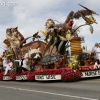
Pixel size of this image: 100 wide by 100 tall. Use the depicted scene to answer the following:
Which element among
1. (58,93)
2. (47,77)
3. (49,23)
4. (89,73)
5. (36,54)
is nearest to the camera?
(58,93)

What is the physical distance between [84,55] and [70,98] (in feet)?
35.7

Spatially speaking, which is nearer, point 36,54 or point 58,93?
point 58,93

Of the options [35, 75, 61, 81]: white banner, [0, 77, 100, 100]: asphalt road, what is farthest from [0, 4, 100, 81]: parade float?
[0, 77, 100, 100]: asphalt road

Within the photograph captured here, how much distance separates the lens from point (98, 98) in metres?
8.29

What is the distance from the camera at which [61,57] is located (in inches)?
742

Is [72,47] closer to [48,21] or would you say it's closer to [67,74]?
[48,21]

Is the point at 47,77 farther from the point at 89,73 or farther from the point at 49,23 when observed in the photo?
the point at 49,23

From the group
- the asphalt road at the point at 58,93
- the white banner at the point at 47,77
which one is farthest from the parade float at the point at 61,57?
the asphalt road at the point at 58,93

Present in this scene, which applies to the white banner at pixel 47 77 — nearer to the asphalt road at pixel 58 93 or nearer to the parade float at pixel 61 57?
the parade float at pixel 61 57

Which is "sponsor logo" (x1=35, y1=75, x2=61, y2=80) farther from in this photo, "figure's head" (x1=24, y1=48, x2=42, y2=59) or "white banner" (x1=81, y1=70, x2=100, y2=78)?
"figure's head" (x1=24, y1=48, x2=42, y2=59)

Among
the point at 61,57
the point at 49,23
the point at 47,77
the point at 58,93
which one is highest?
the point at 49,23

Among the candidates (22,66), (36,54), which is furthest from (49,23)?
(22,66)

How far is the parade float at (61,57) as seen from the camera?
16078 mm

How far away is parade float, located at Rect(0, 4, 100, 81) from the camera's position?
52.7 ft
